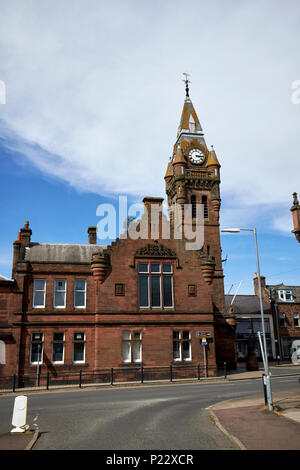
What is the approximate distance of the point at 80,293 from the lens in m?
29.8

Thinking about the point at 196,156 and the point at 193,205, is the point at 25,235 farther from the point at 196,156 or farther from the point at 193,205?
the point at 196,156

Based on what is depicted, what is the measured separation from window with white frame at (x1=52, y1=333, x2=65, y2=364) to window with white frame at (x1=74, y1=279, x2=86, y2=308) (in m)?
2.49

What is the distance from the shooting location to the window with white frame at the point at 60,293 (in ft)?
96.0

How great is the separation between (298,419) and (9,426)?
348 inches

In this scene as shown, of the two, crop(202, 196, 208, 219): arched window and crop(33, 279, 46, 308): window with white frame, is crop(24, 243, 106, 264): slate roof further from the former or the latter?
crop(202, 196, 208, 219): arched window

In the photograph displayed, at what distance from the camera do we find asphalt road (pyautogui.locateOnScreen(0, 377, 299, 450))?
955 cm

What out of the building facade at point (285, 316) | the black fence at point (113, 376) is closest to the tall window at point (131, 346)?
the black fence at point (113, 376)

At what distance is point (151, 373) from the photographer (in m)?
28.7

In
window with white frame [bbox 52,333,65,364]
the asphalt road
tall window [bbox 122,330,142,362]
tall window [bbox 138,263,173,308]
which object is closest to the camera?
the asphalt road

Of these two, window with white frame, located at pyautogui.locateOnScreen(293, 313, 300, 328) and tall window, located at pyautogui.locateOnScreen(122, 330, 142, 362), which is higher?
window with white frame, located at pyautogui.locateOnScreen(293, 313, 300, 328)

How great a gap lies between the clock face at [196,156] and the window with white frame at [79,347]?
29.1m

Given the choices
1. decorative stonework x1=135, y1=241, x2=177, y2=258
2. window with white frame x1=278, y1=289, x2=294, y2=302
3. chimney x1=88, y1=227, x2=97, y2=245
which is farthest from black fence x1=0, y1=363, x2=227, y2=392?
window with white frame x1=278, y1=289, x2=294, y2=302

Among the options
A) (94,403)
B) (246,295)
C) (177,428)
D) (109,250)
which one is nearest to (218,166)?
(246,295)
